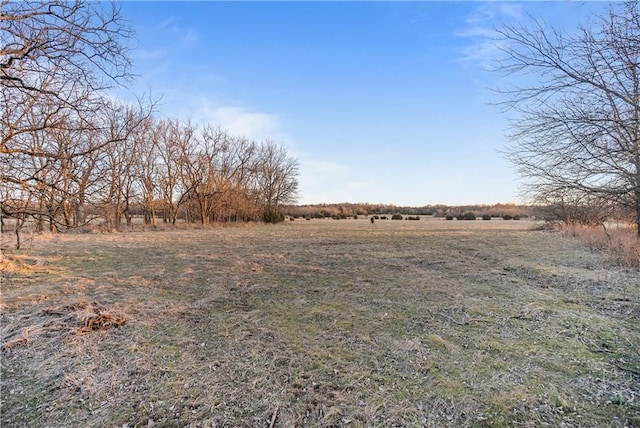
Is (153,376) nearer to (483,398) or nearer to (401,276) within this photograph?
(483,398)

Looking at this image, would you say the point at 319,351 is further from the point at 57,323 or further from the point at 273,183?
the point at 273,183

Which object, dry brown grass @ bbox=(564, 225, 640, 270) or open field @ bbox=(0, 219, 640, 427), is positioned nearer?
open field @ bbox=(0, 219, 640, 427)

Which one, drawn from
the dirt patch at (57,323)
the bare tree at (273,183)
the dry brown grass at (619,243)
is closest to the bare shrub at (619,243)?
the dry brown grass at (619,243)

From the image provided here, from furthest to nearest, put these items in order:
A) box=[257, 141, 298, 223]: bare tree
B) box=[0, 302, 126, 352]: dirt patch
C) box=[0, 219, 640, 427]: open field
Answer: box=[257, 141, 298, 223]: bare tree → box=[0, 302, 126, 352]: dirt patch → box=[0, 219, 640, 427]: open field

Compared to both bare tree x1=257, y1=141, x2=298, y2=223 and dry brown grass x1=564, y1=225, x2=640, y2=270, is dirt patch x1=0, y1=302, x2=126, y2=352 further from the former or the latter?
bare tree x1=257, y1=141, x2=298, y2=223

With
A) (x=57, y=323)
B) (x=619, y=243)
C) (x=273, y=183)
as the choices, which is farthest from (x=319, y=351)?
(x=273, y=183)

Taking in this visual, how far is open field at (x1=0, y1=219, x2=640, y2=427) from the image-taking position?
2600 millimetres

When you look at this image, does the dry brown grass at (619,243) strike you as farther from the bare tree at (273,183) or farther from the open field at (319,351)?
the bare tree at (273,183)

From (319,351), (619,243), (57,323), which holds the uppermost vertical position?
(619,243)

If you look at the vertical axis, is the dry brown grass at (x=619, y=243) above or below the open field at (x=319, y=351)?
above

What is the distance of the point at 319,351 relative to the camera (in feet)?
11.9

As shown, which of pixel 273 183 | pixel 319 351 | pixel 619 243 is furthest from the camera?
pixel 273 183

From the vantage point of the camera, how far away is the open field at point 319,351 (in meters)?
2.60

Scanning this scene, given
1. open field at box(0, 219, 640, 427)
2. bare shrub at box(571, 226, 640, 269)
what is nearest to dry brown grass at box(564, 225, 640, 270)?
bare shrub at box(571, 226, 640, 269)
